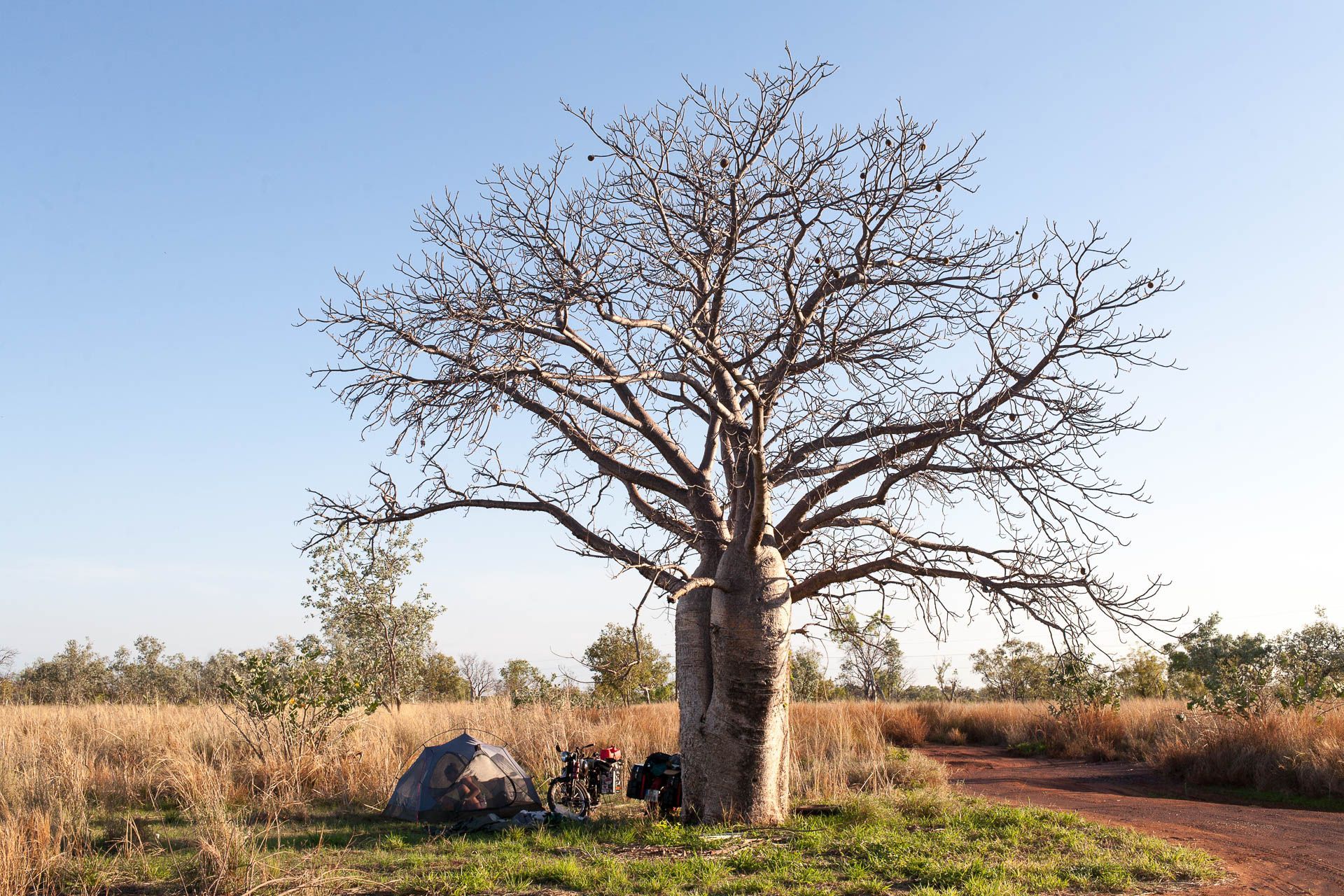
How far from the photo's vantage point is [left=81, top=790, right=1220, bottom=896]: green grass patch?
19.6 ft

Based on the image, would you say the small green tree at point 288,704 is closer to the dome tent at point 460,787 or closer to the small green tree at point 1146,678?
the dome tent at point 460,787

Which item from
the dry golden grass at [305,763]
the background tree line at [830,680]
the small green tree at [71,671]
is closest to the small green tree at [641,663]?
the background tree line at [830,680]

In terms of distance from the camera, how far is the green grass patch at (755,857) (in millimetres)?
5973

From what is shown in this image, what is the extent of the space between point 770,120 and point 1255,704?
10.5 m

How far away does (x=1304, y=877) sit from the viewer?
6.48 metres

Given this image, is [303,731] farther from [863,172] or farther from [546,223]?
[863,172]

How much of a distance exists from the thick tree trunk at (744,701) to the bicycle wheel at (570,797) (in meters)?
1.20

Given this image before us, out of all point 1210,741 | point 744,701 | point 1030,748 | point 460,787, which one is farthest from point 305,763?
point 1030,748

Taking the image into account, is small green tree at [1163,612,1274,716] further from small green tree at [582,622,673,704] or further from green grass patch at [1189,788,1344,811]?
small green tree at [582,622,673,704]

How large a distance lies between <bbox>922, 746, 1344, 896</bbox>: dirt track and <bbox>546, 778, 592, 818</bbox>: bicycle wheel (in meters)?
4.79

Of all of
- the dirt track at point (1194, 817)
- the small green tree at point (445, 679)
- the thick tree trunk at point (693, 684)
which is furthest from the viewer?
the small green tree at point (445, 679)

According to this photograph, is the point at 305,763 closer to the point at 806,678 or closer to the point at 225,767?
the point at 225,767

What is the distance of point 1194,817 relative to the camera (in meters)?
9.07

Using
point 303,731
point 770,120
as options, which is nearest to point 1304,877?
point 770,120
